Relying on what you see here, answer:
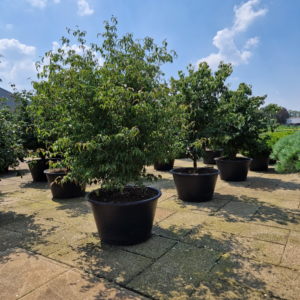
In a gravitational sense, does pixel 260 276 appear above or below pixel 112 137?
below

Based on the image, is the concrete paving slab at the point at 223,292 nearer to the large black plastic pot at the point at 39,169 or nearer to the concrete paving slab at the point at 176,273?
the concrete paving slab at the point at 176,273

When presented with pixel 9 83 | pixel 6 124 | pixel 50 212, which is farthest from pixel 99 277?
pixel 9 83

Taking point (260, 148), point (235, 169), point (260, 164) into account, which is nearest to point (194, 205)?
point (235, 169)

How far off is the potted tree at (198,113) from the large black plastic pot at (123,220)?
2.25 metres

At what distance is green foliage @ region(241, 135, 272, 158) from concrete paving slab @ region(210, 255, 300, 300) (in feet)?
17.1

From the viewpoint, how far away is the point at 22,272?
2861mm

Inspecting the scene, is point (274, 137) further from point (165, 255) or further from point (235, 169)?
point (165, 255)

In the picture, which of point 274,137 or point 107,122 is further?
point 274,137

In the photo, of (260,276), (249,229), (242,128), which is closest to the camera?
(260,276)

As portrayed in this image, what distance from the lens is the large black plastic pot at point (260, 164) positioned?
30.6 ft

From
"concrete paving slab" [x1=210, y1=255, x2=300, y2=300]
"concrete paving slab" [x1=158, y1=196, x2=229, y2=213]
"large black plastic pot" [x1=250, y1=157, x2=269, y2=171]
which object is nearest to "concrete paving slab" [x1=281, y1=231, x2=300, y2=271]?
"concrete paving slab" [x1=210, y1=255, x2=300, y2=300]

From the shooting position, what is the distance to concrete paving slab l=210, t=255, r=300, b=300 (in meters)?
2.49

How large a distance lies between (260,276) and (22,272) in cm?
259

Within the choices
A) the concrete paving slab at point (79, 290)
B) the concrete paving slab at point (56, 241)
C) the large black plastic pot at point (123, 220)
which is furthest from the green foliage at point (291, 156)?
the concrete paving slab at point (56, 241)
